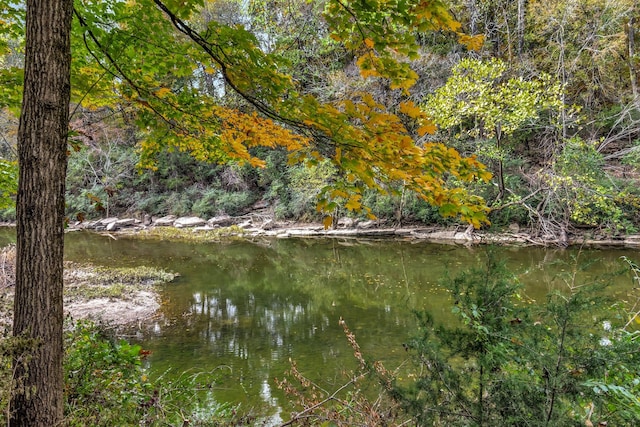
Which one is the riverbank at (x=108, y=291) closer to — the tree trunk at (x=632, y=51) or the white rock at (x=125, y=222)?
the white rock at (x=125, y=222)

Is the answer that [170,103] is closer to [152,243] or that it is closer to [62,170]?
[62,170]

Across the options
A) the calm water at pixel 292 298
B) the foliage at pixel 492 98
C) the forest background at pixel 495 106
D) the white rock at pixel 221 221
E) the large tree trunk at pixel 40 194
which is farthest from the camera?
the white rock at pixel 221 221

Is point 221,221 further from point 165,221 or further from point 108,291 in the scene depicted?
point 108,291

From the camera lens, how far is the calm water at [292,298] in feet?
15.8

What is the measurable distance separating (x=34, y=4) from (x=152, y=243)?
14872mm

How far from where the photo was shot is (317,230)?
648 inches

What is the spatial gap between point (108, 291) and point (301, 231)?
957 cm

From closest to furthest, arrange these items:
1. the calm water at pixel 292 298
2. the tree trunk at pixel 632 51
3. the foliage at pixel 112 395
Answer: the foliage at pixel 112 395 < the calm water at pixel 292 298 < the tree trunk at pixel 632 51

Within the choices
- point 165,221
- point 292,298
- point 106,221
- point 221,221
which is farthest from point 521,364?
point 106,221

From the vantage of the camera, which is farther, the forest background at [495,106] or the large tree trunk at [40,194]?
the forest background at [495,106]

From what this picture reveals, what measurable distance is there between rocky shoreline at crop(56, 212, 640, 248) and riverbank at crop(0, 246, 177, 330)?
361 cm

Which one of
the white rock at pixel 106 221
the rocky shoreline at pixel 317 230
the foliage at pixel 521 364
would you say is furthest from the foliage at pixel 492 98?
the white rock at pixel 106 221

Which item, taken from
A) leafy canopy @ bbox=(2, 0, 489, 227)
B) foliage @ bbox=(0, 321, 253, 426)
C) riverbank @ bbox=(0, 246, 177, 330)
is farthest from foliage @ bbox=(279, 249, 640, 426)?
riverbank @ bbox=(0, 246, 177, 330)

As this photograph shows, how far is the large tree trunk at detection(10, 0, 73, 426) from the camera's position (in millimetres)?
1581
